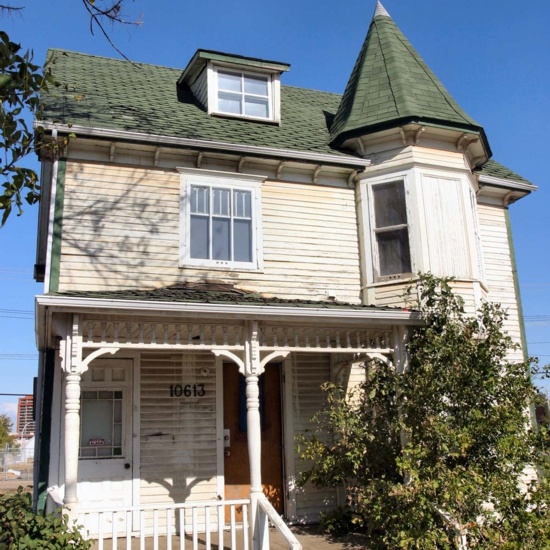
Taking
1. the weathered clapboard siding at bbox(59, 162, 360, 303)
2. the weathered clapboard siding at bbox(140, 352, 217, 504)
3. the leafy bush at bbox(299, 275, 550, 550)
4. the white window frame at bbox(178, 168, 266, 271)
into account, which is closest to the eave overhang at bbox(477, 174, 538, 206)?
the weathered clapboard siding at bbox(59, 162, 360, 303)

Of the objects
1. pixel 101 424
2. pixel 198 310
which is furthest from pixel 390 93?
pixel 101 424

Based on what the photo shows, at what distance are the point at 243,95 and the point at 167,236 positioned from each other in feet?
12.6

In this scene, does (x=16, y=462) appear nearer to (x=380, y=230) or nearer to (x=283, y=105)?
(x=283, y=105)

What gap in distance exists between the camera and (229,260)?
1079 cm

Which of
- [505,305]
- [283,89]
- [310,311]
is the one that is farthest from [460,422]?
[283,89]

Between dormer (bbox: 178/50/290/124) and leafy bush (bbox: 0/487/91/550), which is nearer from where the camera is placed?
leafy bush (bbox: 0/487/91/550)

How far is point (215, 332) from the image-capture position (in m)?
8.62

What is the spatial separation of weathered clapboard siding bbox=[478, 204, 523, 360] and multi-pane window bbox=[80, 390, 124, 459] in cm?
731

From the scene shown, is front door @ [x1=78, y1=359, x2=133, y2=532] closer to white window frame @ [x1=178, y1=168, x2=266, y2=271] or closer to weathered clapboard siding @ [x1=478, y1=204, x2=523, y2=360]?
white window frame @ [x1=178, y1=168, x2=266, y2=271]

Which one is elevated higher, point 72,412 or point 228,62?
point 228,62

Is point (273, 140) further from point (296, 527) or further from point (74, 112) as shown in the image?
point (296, 527)

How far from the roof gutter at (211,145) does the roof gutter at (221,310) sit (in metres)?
3.15

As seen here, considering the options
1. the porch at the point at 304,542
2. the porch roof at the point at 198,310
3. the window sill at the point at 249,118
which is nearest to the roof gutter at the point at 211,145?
the window sill at the point at 249,118

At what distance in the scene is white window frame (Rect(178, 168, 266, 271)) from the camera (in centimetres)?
1055
